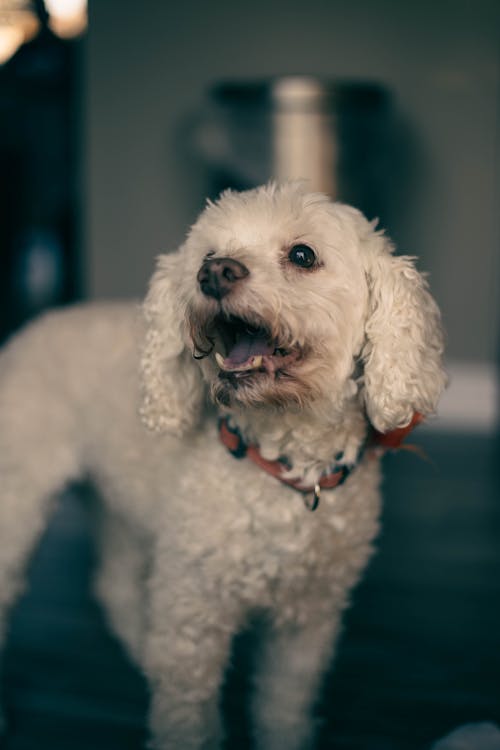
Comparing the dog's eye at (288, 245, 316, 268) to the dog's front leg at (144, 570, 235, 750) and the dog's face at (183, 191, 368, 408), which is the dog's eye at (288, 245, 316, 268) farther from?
the dog's front leg at (144, 570, 235, 750)

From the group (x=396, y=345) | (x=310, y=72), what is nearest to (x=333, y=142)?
(x=310, y=72)

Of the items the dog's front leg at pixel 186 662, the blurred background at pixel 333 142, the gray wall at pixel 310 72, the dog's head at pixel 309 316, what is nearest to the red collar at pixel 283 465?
the dog's head at pixel 309 316

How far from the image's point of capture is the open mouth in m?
1.19

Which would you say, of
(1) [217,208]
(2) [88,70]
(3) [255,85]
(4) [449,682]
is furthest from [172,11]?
(4) [449,682]

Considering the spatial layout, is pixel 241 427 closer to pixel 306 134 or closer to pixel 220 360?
pixel 220 360

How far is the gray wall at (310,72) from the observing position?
3.96 metres

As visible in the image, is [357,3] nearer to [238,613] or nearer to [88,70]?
[88,70]

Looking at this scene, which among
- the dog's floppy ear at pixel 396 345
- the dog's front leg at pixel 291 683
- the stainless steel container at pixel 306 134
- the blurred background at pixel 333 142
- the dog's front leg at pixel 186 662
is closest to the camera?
the dog's floppy ear at pixel 396 345

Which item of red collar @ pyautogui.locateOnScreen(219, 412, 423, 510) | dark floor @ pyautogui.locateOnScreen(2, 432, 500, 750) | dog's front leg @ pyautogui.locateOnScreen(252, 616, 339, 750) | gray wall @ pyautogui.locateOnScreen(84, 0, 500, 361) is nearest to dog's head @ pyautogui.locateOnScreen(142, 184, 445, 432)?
red collar @ pyautogui.locateOnScreen(219, 412, 423, 510)

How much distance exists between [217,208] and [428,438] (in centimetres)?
268

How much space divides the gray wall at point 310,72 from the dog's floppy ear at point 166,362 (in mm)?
2906

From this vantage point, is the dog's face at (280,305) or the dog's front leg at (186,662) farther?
the dog's front leg at (186,662)

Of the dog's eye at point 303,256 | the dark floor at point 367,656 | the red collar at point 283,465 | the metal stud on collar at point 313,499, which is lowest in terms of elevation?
the dark floor at point 367,656

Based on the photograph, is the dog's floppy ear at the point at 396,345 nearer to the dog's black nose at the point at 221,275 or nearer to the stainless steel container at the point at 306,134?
the dog's black nose at the point at 221,275
